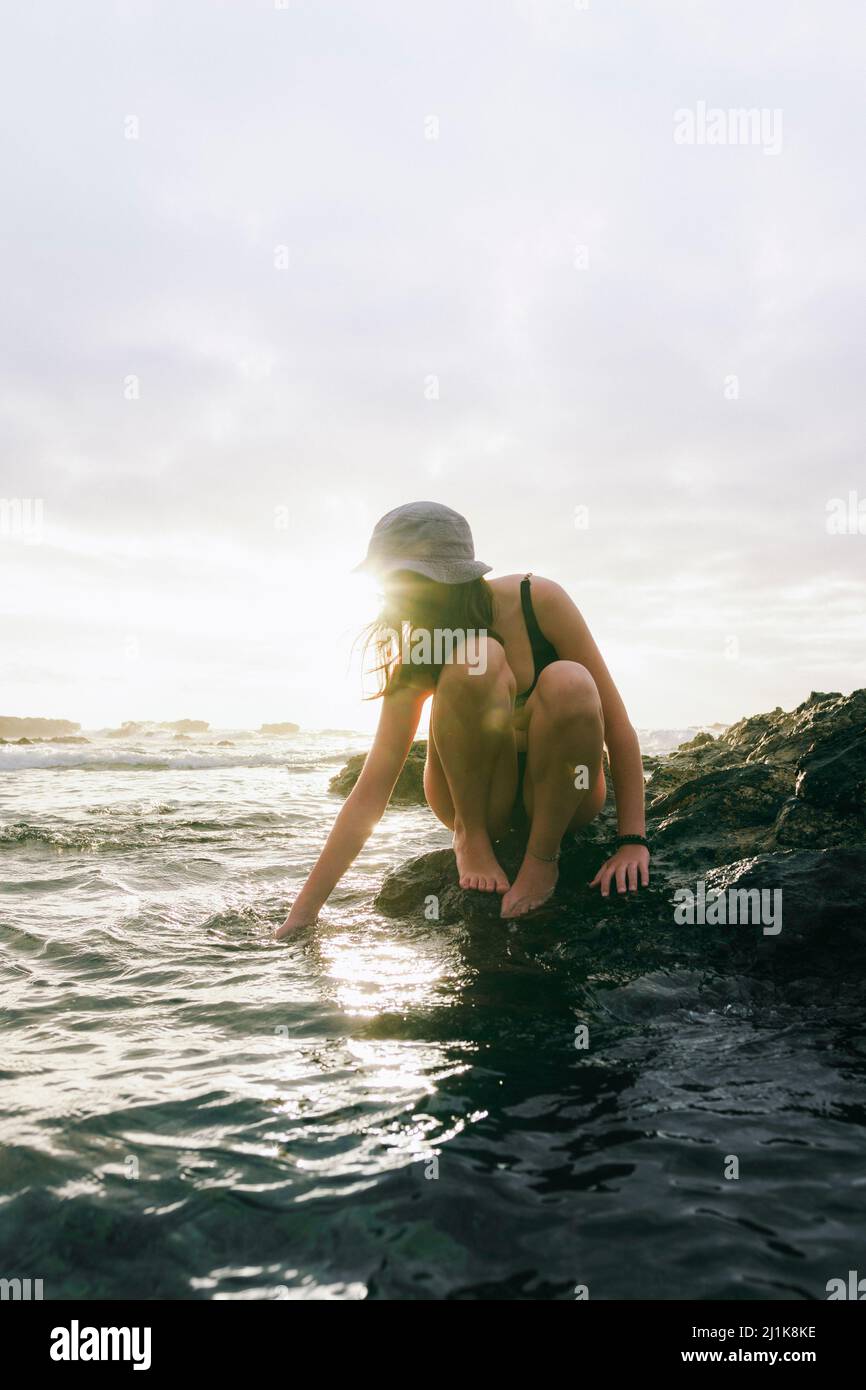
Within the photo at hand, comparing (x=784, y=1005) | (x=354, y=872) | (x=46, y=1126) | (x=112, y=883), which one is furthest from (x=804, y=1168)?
(x=112, y=883)

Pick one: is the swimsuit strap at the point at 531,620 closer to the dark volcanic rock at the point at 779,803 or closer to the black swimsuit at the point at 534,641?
the black swimsuit at the point at 534,641

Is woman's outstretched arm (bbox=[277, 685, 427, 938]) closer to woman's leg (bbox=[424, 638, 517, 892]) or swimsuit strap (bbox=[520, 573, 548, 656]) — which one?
woman's leg (bbox=[424, 638, 517, 892])

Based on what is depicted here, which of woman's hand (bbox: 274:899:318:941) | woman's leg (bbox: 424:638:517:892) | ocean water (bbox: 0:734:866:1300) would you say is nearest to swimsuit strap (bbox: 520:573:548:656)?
woman's leg (bbox: 424:638:517:892)

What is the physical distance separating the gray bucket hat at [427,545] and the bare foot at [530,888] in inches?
52.2

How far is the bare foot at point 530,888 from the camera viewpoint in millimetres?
3785

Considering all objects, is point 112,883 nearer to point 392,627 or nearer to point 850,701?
point 392,627

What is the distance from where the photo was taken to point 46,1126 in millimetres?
2311

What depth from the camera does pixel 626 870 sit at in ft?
12.4

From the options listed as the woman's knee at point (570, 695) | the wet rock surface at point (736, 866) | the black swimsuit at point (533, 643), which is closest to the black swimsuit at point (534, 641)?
the black swimsuit at point (533, 643)

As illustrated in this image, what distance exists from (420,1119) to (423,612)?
6.67 ft

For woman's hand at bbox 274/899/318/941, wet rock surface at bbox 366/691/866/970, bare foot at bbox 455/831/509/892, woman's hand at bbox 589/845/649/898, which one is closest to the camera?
wet rock surface at bbox 366/691/866/970

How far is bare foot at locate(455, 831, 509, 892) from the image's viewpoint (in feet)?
13.1

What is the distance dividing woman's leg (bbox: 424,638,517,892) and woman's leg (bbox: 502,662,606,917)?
128 mm
